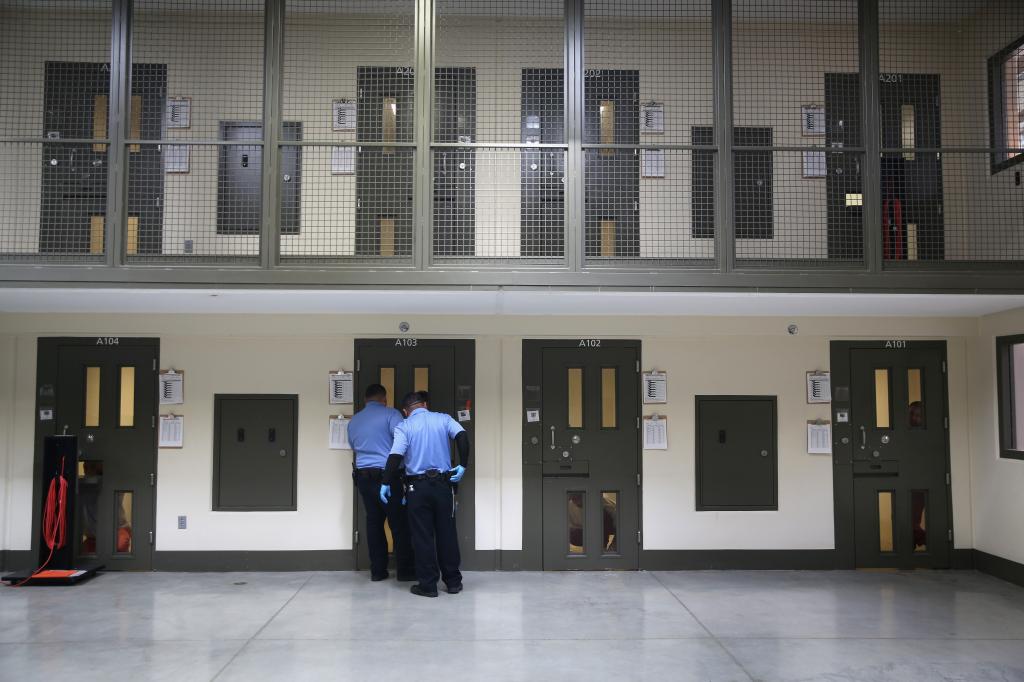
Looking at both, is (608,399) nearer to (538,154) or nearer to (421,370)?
(421,370)

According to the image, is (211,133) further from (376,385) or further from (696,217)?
(696,217)

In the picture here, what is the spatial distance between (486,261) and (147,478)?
3.85 m

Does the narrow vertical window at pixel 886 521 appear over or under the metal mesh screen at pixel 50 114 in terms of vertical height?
under

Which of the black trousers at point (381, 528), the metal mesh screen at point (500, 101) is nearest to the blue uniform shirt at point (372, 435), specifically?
the black trousers at point (381, 528)

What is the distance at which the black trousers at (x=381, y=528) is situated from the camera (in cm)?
656

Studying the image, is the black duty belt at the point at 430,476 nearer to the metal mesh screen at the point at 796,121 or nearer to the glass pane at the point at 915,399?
the metal mesh screen at the point at 796,121

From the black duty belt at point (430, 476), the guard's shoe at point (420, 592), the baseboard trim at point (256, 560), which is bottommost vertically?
the guard's shoe at point (420, 592)

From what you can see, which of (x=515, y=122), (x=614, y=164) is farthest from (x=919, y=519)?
(x=515, y=122)

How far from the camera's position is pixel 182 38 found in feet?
22.6

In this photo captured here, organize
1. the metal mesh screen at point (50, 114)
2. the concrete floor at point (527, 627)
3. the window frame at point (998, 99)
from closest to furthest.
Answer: the concrete floor at point (527, 627) < the window frame at point (998, 99) < the metal mesh screen at point (50, 114)

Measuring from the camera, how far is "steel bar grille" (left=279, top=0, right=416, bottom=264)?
6.71 metres

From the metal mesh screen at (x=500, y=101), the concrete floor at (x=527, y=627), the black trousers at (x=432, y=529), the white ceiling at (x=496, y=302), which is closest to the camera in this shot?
the concrete floor at (x=527, y=627)

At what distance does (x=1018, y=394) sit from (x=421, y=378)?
211 inches

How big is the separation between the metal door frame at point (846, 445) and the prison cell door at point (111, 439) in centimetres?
628
